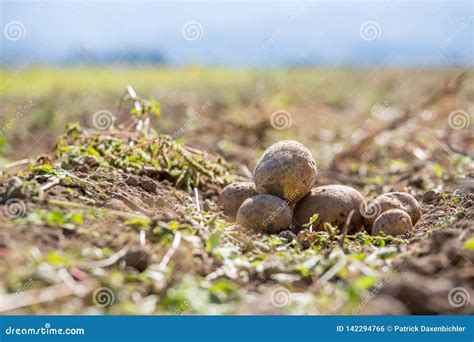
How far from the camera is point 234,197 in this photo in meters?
5.04

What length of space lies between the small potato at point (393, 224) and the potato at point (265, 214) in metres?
0.70

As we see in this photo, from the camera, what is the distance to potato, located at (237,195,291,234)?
177 inches

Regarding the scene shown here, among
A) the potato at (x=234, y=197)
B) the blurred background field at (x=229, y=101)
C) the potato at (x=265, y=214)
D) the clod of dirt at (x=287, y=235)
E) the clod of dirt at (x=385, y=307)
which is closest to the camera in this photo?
the clod of dirt at (x=385, y=307)

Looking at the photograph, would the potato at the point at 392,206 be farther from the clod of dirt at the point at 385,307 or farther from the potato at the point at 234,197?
the clod of dirt at the point at 385,307

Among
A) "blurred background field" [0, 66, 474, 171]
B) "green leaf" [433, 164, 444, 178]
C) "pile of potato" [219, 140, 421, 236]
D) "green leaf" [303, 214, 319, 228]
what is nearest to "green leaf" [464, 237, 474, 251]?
"pile of potato" [219, 140, 421, 236]

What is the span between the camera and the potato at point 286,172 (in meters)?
4.70

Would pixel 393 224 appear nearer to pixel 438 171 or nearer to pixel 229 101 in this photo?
pixel 438 171

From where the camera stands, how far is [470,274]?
3445mm

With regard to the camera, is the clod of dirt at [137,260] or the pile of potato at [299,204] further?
the pile of potato at [299,204]

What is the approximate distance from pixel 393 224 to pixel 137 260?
2.05 m

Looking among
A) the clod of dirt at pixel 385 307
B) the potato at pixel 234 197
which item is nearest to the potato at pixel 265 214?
the potato at pixel 234 197

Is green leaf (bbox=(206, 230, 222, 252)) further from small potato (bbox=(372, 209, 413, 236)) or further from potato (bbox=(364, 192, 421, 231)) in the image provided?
potato (bbox=(364, 192, 421, 231))

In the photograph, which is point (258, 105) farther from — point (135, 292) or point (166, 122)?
point (135, 292)

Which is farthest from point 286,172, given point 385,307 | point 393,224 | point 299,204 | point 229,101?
point 229,101
